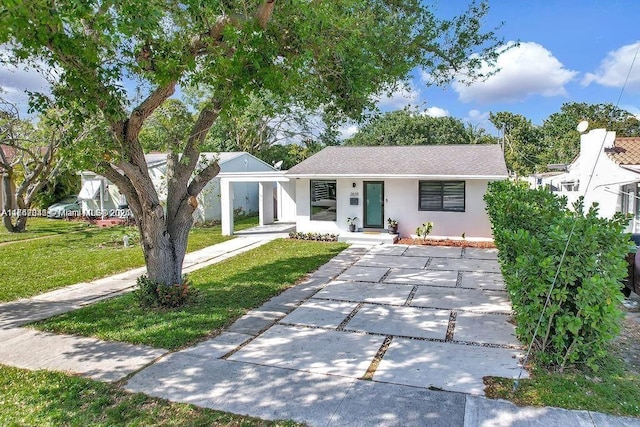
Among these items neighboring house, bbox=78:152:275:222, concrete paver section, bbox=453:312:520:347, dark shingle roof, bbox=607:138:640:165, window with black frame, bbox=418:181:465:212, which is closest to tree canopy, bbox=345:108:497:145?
neighboring house, bbox=78:152:275:222

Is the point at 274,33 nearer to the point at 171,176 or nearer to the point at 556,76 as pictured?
the point at 171,176

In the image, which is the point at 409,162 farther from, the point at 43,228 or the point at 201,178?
the point at 43,228

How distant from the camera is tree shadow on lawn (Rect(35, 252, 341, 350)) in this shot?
19.4ft

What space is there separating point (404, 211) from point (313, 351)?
10.8 m

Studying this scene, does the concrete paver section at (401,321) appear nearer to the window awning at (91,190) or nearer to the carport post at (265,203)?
the carport post at (265,203)

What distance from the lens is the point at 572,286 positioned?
464cm

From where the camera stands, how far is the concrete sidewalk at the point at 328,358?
3859 millimetres

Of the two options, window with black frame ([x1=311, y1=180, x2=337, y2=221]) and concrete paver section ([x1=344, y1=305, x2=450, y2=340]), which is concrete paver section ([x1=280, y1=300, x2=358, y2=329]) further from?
window with black frame ([x1=311, y1=180, x2=337, y2=221])

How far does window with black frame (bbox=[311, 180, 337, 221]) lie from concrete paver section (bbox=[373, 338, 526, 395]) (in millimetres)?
11044

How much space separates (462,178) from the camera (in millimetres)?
14055

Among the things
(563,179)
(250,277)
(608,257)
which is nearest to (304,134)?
(563,179)

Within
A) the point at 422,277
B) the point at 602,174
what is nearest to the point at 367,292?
the point at 422,277

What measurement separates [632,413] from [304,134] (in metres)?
27.2

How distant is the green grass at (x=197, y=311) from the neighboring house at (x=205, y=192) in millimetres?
9534
